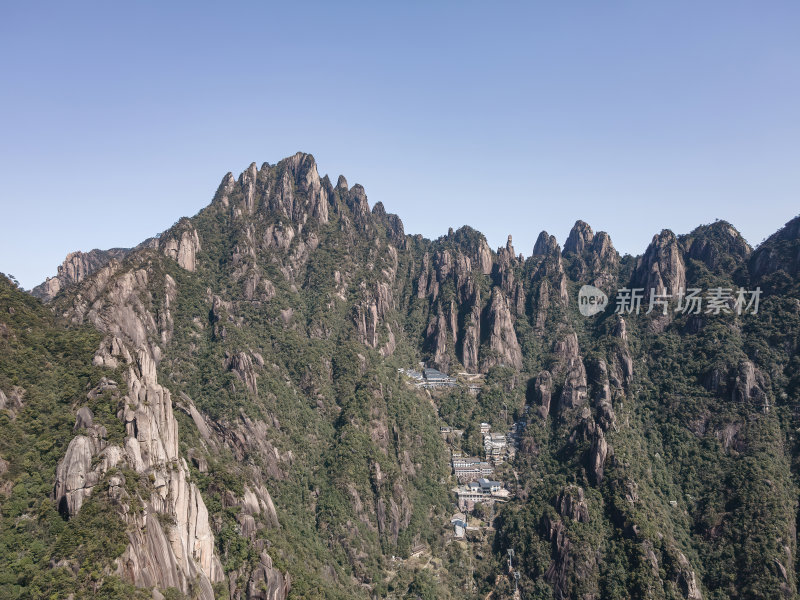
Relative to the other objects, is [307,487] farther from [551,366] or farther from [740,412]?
[740,412]

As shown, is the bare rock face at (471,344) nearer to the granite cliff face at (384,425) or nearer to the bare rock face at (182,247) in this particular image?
the granite cliff face at (384,425)

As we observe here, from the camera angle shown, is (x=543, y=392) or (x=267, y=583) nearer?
(x=267, y=583)

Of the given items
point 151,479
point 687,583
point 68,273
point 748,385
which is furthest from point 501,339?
point 68,273

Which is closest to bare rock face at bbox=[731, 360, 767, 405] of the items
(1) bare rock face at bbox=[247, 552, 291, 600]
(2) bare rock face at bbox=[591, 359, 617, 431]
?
(2) bare rock face at bbox=[591, 359, 617, 431]

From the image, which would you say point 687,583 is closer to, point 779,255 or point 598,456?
point 598,456

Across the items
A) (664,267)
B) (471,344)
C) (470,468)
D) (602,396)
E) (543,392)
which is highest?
(664,267)

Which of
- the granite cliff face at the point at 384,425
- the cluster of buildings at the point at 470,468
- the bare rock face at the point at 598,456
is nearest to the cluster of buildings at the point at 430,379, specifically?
the granite cliff face at the point at 384,425
